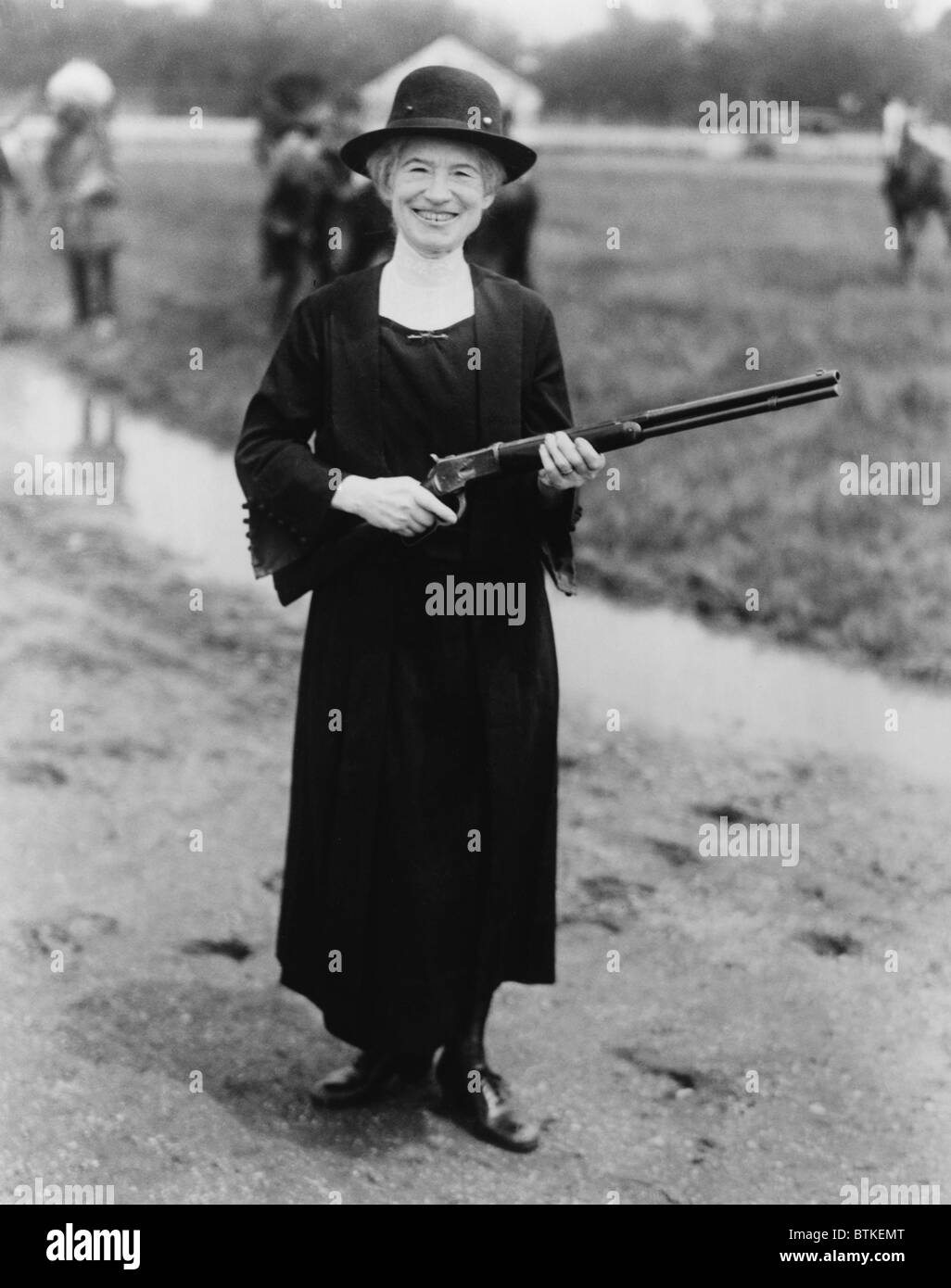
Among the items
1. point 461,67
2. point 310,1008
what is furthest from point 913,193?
point 310,1008

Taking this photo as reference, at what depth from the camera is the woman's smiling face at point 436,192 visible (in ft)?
10.0

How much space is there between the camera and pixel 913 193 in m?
4.85

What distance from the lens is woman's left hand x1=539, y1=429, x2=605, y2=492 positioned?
2988 mm

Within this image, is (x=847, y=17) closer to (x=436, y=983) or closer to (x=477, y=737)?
(x=477, y=737)

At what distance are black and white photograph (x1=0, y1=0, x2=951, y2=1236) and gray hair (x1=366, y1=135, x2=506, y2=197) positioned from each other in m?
0.03

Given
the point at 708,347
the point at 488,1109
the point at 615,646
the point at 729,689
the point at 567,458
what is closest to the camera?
the point at 567,458

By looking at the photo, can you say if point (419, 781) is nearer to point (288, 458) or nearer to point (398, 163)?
point (288, 458)

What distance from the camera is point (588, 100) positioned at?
4719 millimetres

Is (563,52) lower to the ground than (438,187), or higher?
higher

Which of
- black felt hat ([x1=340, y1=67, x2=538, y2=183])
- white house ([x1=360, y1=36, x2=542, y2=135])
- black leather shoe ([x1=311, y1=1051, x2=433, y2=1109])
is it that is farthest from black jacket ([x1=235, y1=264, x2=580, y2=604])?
white house ([x1=360, y1=36, x2=542, y2=135])

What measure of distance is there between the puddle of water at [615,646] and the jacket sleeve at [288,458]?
178 centimetres

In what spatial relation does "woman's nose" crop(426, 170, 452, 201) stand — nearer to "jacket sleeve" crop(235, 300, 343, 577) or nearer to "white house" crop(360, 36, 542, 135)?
"jacket sleeve" crop(235, 300, 343, 577)

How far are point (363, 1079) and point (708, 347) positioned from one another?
9.58ft

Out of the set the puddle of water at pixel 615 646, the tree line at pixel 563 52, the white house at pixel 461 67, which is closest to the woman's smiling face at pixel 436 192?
the white house at pixel 461 67
